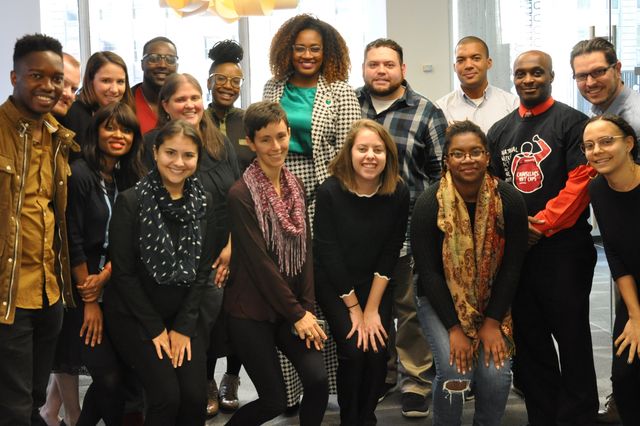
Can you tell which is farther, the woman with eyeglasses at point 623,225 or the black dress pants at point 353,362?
the black dress pants at point 353,362

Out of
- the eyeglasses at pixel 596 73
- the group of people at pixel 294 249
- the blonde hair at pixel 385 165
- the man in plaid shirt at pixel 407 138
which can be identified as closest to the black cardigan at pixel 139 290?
the group of people at pixel 294 249

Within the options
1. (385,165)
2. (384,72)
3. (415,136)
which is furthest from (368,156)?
(384,72)

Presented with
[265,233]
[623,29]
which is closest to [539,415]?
[265,233]

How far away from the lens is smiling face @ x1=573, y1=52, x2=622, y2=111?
3.40 metres

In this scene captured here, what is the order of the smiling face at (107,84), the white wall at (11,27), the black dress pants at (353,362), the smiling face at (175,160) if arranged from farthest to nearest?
the white wall at (11,27)
the smiling face at (107,84)
the black dress pants at (353,362)
the smiling face at (175,160)

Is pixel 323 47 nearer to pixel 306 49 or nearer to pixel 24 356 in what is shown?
pixel 306 49

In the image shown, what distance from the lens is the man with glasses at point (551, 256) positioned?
3240mm

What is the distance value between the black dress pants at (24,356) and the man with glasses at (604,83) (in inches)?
90.3

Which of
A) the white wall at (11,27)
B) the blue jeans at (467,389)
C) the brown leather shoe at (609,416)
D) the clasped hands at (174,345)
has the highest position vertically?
the white wall at (11,27)

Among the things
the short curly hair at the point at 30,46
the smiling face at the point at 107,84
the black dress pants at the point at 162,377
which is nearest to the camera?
the short curly hair at the point at 30,46

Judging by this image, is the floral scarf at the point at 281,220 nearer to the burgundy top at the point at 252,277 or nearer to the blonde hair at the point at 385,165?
the burgundy top at the point at 252,277

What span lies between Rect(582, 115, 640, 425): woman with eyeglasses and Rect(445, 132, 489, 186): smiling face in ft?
1.31

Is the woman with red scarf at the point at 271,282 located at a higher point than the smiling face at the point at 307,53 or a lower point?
lower

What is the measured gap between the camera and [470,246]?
10.2ft
